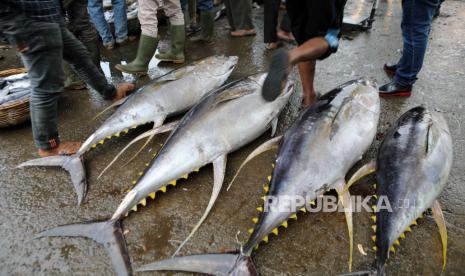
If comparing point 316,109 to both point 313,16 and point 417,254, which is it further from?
point 417,254

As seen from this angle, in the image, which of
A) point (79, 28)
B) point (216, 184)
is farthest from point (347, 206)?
point (79, 28)

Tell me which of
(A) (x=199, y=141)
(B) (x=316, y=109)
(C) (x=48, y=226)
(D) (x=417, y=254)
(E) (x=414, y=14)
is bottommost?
(C) (x=48, y=226)

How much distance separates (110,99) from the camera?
3.59 metres

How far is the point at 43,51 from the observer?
252 centimetres

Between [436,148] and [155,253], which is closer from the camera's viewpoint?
[155,253]

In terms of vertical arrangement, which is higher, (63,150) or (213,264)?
(213,264)

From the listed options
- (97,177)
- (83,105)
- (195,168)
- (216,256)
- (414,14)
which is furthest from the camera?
(83,105)

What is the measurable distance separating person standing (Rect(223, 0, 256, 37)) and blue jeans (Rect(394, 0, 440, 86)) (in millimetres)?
2615

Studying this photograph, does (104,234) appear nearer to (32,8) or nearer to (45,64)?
(45,64)

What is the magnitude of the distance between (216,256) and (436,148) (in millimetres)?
1577

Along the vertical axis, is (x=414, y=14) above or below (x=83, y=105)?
above

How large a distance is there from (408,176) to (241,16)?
4.03m

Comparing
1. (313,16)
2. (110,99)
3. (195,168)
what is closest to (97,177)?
(195,168)

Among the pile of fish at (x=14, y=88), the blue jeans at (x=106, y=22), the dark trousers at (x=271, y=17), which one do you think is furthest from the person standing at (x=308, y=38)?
the blue jeans at (x=106, y=22)
